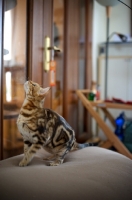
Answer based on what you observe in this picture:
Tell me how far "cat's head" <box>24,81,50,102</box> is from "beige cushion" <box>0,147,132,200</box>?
0.72ft

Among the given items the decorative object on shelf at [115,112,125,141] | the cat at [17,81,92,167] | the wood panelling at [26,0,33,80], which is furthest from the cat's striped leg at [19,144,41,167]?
the decorative object on shelf at [115,112,125,141]

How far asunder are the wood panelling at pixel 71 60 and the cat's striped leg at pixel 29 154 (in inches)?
27.1

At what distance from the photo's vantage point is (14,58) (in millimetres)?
834

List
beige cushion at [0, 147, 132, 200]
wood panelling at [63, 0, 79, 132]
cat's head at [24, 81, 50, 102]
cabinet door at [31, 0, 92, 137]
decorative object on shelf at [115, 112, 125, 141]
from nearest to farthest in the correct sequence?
1. beige cushion at [0, 147, 132, 200]
2. cat's head at [24, 81, 50, 102]
3. cabinet door at [31, 0, 92, 137]
4. wood panelling at [63, 0, 79, 132]
5. decorative object on shelf at [115, 112, 125, 141]

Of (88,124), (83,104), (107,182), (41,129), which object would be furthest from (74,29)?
(107,182)

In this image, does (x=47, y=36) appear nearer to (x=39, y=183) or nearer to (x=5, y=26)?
(x=5, y=26)

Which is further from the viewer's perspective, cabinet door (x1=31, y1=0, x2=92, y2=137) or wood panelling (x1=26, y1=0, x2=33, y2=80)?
cabinet door (x1=31, y1=0, x2=92, y2=137)

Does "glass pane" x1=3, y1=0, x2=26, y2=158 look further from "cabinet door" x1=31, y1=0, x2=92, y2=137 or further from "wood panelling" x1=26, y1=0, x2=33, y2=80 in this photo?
"cabinet door" x1=31, y1=0, x2=92, y2=137

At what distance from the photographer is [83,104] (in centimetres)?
177

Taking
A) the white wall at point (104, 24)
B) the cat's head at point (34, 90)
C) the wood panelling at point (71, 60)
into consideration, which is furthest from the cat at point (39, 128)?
the white wall at point (104, 24)

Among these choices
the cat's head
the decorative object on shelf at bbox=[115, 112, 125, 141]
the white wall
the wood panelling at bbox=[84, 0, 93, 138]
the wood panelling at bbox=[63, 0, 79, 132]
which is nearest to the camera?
the cat's head

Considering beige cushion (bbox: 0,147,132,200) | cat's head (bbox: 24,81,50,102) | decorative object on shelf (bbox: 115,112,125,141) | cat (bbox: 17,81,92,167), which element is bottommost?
decorative object on shelf (bbox: 115,112,125,141)

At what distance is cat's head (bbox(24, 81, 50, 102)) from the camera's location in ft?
2.39

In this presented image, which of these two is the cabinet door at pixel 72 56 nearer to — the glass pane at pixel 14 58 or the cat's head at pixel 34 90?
the glass pane at pixel 14 58
